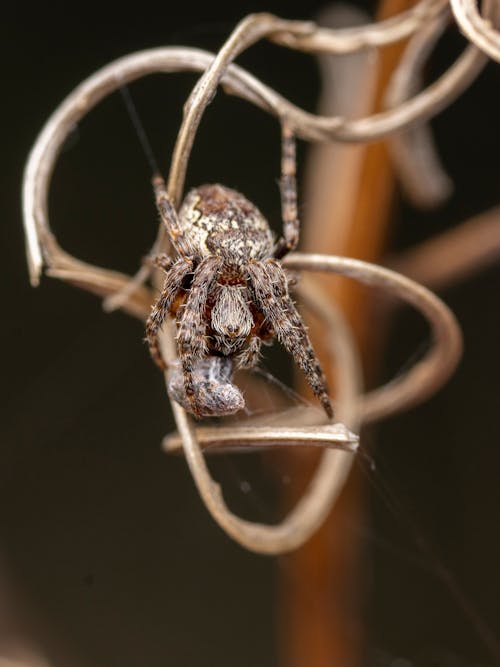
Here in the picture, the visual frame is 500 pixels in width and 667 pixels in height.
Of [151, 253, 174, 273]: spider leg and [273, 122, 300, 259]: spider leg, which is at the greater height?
[273, 122, 300, 259]: spider leg

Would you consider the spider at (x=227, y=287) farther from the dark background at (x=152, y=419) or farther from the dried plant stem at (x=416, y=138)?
the dark background at (x=152, y=419)

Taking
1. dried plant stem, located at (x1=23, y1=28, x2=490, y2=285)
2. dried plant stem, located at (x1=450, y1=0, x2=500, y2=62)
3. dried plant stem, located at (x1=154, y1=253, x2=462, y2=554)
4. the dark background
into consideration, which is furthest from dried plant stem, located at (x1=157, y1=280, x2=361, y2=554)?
the dark background

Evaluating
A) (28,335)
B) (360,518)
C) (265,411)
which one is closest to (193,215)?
(265,411)

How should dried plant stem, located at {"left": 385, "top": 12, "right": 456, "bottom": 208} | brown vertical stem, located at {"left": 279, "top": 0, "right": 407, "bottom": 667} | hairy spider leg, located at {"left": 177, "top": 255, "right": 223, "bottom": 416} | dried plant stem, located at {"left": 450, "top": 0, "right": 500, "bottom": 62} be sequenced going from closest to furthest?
dried plant stem, located at {"left": 450, "top": 0, "right": 500, "bottom": 62}
hairy spider leg, located at {"left": 177, "top": 255, "right": 223, "bottom": 416}
dried plant stem, located at {"left": 385, "top": 12, "right": 456, "bottom": 208}
brown vertical stem, located at {"left": 279, "top": 0, "right": 407, "bottom": 667}

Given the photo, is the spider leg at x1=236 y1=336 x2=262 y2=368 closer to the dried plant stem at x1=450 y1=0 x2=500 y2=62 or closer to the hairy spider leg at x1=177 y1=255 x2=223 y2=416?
the hairy spider leg at x1=177 y1=255 x2=223 y2=416

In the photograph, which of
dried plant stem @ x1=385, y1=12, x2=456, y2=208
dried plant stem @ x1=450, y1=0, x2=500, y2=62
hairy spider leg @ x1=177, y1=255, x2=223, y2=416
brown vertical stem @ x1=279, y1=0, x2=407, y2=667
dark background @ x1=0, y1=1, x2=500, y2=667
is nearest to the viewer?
dried plant stem @ x1=450, y1=0, x2=500, y2=62

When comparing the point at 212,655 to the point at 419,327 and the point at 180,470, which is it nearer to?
the point at 180,470

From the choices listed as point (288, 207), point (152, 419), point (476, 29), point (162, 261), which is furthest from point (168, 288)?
point (152, 419)
